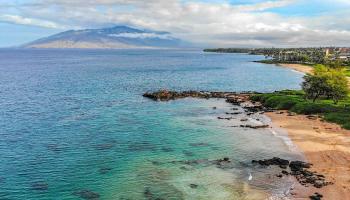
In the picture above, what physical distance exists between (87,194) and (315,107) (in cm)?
5860

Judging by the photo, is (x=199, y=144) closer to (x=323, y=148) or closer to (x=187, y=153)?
(x=187, y=153)

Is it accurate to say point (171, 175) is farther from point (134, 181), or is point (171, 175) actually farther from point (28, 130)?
point (28, 130)

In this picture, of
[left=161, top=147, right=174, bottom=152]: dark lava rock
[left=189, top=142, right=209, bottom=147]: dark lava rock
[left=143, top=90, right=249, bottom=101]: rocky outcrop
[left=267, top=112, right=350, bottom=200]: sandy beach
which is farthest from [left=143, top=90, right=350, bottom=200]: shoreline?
[left=143, top=90, right=249, bottom=101]: rocky outcrop

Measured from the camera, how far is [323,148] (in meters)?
55.7

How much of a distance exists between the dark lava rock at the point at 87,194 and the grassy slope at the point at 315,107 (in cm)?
4713

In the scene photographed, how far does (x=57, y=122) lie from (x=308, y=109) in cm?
5166

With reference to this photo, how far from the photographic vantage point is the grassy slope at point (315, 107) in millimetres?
72569

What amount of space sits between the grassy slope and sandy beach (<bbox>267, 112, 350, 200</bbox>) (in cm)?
257

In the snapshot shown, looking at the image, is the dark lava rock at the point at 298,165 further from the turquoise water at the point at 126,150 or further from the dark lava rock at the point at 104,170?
the dark lava rock at the point at 104,170

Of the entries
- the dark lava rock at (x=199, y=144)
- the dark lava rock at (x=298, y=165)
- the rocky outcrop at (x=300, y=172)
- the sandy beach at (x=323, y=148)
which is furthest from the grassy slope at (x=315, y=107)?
the dark lava rock at (x=199, y=144)

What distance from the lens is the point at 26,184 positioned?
135 ft

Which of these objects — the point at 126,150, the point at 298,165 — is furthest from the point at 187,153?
the point at 298,165

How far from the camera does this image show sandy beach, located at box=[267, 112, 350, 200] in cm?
4038

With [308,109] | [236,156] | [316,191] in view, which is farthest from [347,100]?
[316,191]
